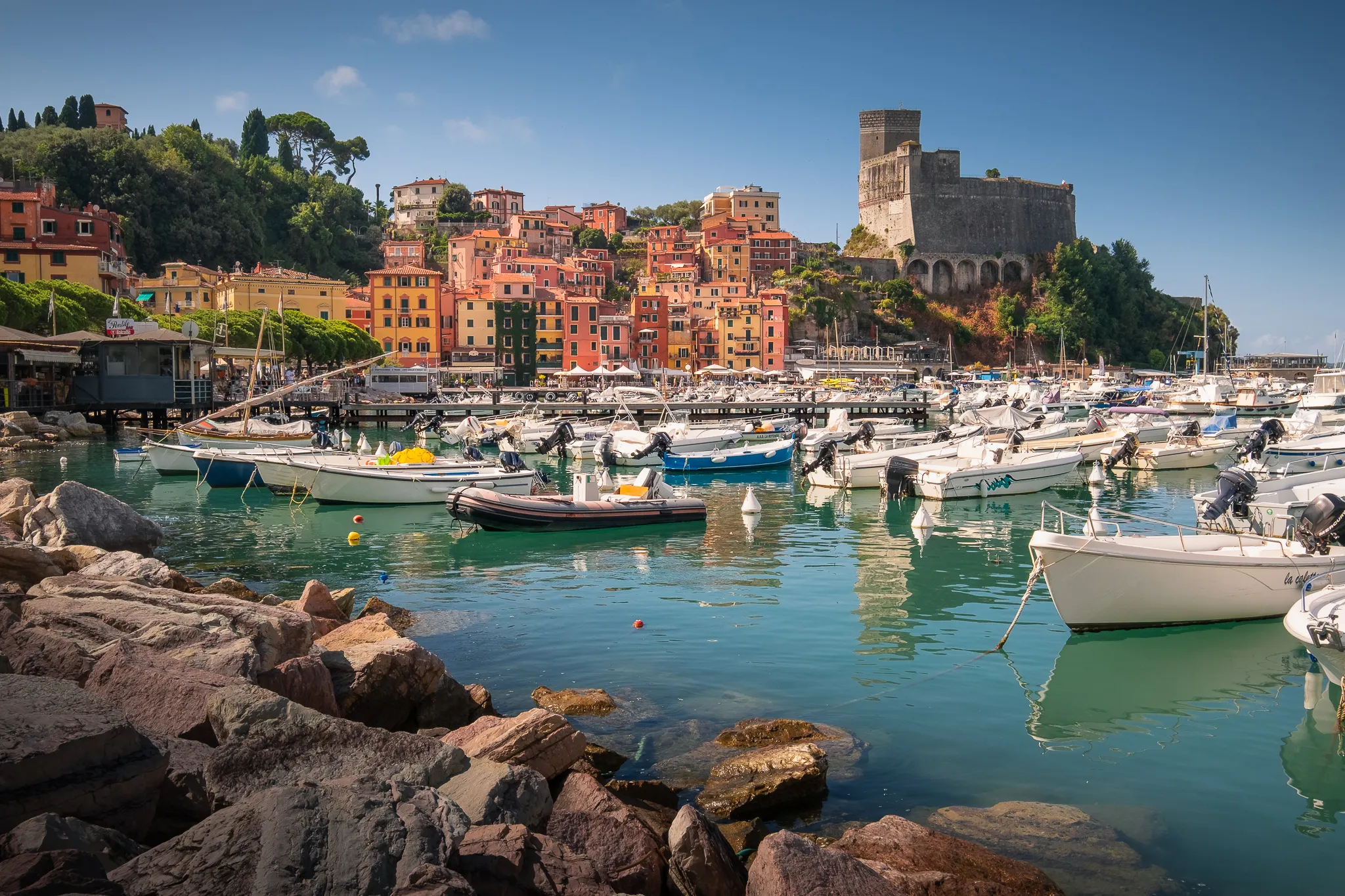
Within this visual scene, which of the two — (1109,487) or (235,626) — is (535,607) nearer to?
(235,626)

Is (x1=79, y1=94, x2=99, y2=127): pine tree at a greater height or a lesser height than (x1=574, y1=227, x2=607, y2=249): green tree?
greater

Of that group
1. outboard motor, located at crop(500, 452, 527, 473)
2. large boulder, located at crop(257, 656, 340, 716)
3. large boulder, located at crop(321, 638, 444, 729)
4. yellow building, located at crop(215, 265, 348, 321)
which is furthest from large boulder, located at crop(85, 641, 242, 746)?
yellow building, located at crop(215, 265, 348, 321)

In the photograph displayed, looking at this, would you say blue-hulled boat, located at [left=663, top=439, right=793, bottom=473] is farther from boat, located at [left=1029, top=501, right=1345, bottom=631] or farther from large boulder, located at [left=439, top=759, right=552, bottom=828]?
large boulder, located at [left=439, top=759, right=552, bottom=828]

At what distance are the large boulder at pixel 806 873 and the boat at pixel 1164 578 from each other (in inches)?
314

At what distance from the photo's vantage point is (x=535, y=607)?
50.2 feet

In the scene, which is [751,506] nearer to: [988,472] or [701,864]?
[988,472]

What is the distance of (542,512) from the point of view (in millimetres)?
21141

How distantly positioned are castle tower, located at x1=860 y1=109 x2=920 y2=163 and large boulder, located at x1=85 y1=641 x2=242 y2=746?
11159 centimetres

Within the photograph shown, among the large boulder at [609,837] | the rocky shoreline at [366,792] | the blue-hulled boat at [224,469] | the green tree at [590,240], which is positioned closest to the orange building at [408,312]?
the green tree at [590,240]

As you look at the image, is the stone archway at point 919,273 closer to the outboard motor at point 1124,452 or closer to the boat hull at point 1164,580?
the outboard motor at point 1124,452

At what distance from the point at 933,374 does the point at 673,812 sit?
95.2m

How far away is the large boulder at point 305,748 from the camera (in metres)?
5.95

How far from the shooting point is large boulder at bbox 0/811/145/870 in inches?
176

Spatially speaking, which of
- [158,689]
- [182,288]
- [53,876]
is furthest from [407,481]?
[182,288]
